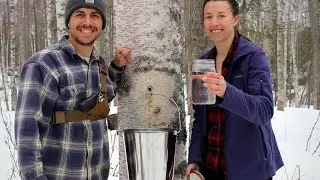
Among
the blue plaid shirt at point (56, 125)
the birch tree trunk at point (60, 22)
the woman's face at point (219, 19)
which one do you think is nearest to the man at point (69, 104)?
the blue plaid shirt at point (56, 125)

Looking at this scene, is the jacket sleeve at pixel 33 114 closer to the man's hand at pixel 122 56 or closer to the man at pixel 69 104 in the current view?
the man at pixel 69 104

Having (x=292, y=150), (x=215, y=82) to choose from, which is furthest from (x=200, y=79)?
(x=292, y=150)

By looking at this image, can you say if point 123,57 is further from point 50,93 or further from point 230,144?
point 230,144

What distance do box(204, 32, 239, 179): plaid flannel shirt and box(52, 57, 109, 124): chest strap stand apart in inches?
23.8

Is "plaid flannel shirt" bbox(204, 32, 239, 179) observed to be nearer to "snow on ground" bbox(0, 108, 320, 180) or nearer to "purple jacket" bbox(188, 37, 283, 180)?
"purple jacket" bbox(188, 37, 283, 180)

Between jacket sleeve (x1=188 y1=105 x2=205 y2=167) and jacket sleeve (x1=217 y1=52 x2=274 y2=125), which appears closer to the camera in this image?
jacket sleeve (x1=217 y1=52 x2=274 y2=125)

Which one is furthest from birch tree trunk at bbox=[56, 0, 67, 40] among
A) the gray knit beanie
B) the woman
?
the woman

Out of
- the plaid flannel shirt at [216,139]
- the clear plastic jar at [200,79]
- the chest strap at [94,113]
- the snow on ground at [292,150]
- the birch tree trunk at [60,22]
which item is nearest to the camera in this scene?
the clear plastic jar at [200,79]

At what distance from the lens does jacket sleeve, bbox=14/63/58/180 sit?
1.93m

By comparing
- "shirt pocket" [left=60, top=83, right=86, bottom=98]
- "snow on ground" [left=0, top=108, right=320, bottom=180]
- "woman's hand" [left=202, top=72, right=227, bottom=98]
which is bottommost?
"snow on ground" [left=0, top=108, right=320, bottom=180]

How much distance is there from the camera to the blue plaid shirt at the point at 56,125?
76.5 inches

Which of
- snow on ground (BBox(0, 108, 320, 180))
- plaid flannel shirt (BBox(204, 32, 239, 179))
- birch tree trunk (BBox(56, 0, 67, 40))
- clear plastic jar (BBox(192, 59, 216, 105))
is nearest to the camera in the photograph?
clear plastic jar (BBox(192, 59, 216, 105))

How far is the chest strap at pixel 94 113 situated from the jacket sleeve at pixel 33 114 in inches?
→ 2.1

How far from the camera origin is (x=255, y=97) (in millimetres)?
1873
